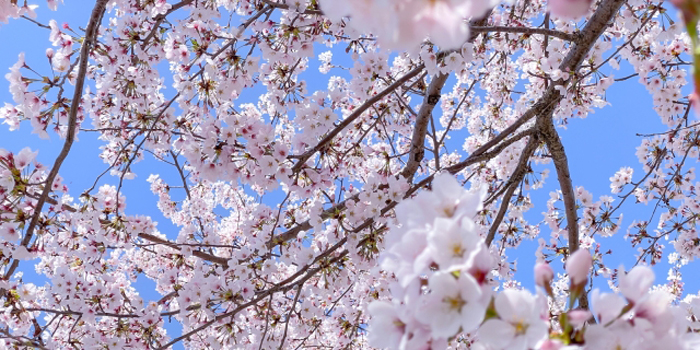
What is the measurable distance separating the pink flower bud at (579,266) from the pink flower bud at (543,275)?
0.04 metres

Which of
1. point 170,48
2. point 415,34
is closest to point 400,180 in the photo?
point 170,48

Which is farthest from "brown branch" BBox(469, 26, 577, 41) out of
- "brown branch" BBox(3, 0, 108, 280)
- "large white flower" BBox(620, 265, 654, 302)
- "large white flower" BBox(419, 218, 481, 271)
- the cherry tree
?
"brown branch" BBox(3, 0, 108, 280)

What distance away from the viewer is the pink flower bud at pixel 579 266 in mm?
889

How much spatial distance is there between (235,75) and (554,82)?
229 centimetres

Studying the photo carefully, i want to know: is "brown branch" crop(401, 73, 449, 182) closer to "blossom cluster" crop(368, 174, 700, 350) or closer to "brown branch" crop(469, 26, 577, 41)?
"brown branch" crop(469, 26, 577, 41)

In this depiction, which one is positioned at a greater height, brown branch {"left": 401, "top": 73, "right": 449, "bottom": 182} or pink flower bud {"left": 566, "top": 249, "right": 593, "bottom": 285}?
brown branch {"left": 401, "top": 73, "right": 449, "bottom": 182}

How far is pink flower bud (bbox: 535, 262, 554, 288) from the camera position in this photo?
0.92 metres

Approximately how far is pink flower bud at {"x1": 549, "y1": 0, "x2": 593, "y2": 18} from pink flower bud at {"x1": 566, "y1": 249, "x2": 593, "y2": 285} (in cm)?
52

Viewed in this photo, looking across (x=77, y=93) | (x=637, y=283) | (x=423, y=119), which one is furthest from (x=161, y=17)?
(x=637, y=283)

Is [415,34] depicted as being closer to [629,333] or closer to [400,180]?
[629,333]

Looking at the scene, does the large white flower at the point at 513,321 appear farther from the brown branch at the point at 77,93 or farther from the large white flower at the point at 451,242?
the brown branch at the point at 77,93

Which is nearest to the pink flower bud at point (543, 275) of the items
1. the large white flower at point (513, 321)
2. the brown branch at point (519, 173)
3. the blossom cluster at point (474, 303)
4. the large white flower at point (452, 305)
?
the blossom cluster at point (474, 303)

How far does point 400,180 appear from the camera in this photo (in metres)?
3.07

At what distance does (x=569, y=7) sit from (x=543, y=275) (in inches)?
22.4
